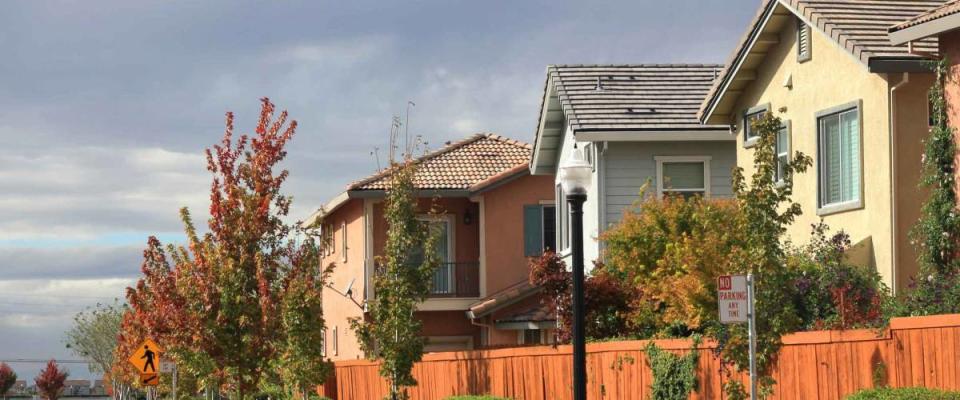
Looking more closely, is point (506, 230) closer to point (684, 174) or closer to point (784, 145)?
point (684, 174)

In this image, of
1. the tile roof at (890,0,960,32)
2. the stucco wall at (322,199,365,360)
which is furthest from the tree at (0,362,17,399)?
the tile roof at (890,0,960,32)

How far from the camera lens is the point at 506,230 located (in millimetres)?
45594

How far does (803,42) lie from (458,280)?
19025mm

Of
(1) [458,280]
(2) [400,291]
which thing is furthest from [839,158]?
(1) [458,280]

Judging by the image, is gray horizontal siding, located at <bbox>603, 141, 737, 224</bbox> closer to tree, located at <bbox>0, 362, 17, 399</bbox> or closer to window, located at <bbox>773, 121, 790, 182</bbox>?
window, located at <bbox>773, 121, 790, 182</bbox>

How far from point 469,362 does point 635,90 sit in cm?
900

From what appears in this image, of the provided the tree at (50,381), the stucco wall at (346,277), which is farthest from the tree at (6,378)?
the stucco wall at (346,277)

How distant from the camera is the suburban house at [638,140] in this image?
35.8 metres

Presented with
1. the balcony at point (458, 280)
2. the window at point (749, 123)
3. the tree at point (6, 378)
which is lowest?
the tree at point (6, 378)

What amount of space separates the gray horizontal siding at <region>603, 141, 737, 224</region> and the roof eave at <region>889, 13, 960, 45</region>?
40.7 feet

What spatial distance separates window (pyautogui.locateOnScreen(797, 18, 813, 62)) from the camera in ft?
92.7

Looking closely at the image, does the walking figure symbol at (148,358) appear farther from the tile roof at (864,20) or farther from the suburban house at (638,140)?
the tile roof at (864,20)

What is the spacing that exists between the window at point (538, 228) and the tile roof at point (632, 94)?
7.37 metres

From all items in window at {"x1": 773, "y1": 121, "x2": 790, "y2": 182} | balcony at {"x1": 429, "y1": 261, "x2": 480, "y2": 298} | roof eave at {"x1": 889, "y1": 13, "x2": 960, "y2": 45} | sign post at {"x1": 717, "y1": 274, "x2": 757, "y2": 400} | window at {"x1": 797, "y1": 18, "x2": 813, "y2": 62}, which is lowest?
sign post at {"x1": 717, "y1": 274, "x2": 757, "y2": 400}
